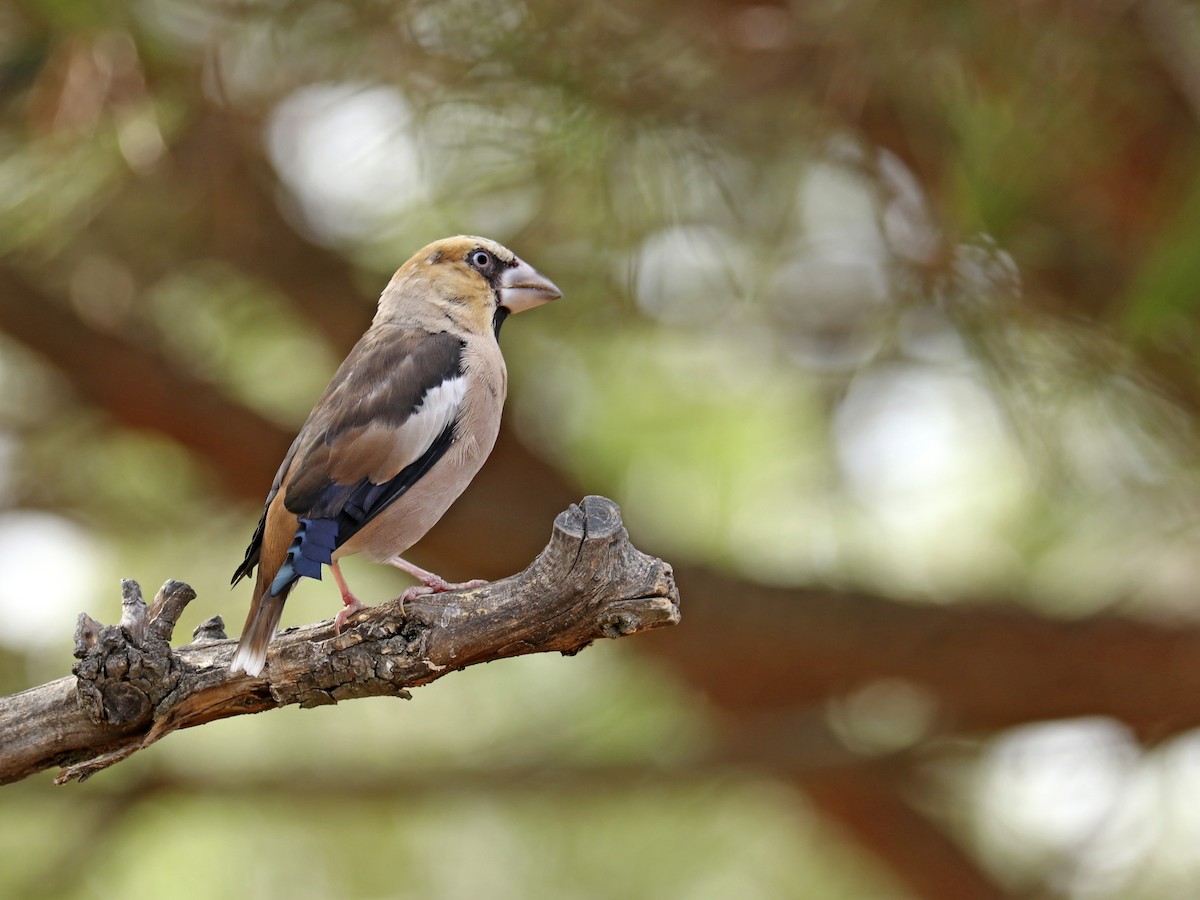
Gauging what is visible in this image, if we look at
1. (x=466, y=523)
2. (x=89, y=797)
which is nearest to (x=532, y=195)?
(x=466, y=523)

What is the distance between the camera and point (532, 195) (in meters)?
4.06

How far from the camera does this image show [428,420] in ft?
8.41

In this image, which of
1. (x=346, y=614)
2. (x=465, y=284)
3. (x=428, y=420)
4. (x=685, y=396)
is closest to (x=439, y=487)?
(x=428, y=420)

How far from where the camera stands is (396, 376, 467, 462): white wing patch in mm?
2523

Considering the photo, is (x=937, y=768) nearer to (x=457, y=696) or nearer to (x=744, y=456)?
(x=744, y=456)

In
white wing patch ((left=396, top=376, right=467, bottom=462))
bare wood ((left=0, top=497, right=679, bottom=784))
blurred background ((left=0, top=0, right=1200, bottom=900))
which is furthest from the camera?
blurred background ((left=0, top=0, right=1200, bottom=900))

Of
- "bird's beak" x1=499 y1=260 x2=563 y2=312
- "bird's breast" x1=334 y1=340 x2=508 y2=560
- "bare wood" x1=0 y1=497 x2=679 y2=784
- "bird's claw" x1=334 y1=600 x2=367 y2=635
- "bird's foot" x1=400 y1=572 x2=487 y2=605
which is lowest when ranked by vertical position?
"bare wood" x1=0 y1=497 x2=679 y2=784

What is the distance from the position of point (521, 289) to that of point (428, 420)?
624 mm

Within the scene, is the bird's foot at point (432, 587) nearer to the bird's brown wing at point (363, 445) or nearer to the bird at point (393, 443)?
the bird at point (393, 443)

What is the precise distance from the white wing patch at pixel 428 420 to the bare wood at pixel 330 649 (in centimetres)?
28

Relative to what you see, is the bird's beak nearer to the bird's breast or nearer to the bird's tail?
the bird's breast

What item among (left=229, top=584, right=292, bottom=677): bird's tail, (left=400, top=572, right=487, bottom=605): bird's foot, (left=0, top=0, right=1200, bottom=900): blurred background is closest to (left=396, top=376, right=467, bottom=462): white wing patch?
(left=400, top=572, right=487, bottom=605): bird's foot

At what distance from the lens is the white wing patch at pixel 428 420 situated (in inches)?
99.3

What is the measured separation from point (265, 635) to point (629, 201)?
1.95 metres
